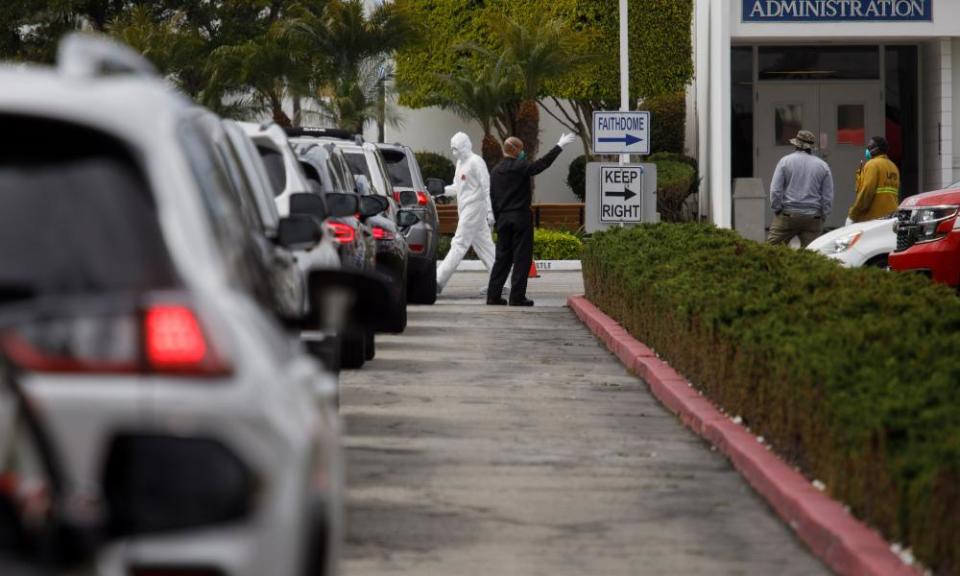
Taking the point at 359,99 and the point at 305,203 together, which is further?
the point at 359,99

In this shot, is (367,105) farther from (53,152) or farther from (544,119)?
(53,152)

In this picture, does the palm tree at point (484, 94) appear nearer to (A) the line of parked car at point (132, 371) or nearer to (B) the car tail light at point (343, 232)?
(B) the car tail light at point (343, 232)

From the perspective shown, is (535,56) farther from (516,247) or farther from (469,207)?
(516,247)

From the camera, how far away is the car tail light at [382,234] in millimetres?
15470

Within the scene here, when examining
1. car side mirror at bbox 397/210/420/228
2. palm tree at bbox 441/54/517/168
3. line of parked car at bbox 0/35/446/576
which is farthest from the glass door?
line of parked car at bbox 0/35/446/576

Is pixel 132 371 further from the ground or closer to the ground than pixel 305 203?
closer to the ground

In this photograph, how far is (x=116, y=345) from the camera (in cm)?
344

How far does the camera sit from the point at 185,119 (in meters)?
4.54

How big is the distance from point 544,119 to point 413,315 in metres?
30.2

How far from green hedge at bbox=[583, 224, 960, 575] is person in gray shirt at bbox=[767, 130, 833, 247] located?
725 centimetres

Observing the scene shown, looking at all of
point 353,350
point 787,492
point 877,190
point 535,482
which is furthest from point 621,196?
point 787,492

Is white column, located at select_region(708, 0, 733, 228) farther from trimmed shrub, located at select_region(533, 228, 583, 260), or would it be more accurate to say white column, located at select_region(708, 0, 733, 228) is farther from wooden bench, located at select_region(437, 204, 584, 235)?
wooden bench, located at select_region(437, 204, 584, 235)

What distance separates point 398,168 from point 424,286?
219 centimetres

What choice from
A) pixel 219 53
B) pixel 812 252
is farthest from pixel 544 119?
pixel 812 252
